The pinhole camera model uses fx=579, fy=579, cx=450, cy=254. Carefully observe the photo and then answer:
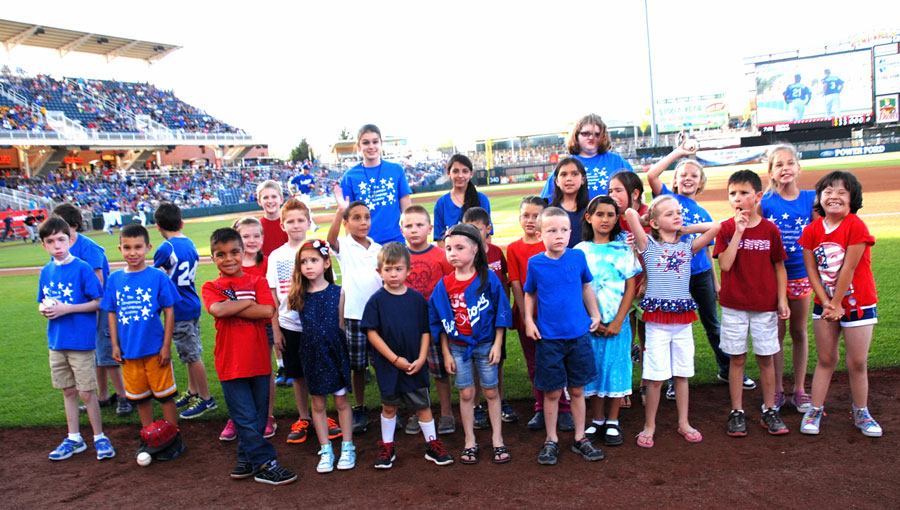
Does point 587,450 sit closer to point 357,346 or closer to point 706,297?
point 357,346

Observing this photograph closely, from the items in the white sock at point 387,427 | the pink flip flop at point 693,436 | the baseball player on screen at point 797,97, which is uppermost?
the baseball player on screen at point 797,97

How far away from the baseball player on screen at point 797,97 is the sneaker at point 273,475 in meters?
46.6

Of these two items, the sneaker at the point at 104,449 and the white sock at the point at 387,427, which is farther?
the sneaker at the point at 104,449

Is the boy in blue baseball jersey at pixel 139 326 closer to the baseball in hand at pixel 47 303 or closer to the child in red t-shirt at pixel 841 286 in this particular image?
the baseball in hand at pixel 47 303

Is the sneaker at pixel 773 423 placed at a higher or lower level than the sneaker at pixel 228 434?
lower

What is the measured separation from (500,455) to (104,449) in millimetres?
2913

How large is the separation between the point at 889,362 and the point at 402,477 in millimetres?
4234

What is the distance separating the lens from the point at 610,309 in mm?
3943

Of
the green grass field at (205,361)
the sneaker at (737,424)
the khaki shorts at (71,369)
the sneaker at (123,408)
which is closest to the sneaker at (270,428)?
the green grass field at (205,361)

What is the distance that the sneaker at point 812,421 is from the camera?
383 cm

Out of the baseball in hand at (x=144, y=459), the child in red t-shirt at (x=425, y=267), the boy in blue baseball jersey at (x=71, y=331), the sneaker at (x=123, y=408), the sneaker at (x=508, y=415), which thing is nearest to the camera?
the baseball in hand at (x=144, y=459)

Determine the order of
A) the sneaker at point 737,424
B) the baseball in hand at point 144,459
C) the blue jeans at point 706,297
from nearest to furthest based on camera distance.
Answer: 1. the sneaker at point 737,424
2. the baseball in hand at point 144,459
3. the blue jeans at point 706,297

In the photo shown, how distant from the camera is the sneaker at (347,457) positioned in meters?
3.83

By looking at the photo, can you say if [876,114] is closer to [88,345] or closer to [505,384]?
[505,384]
